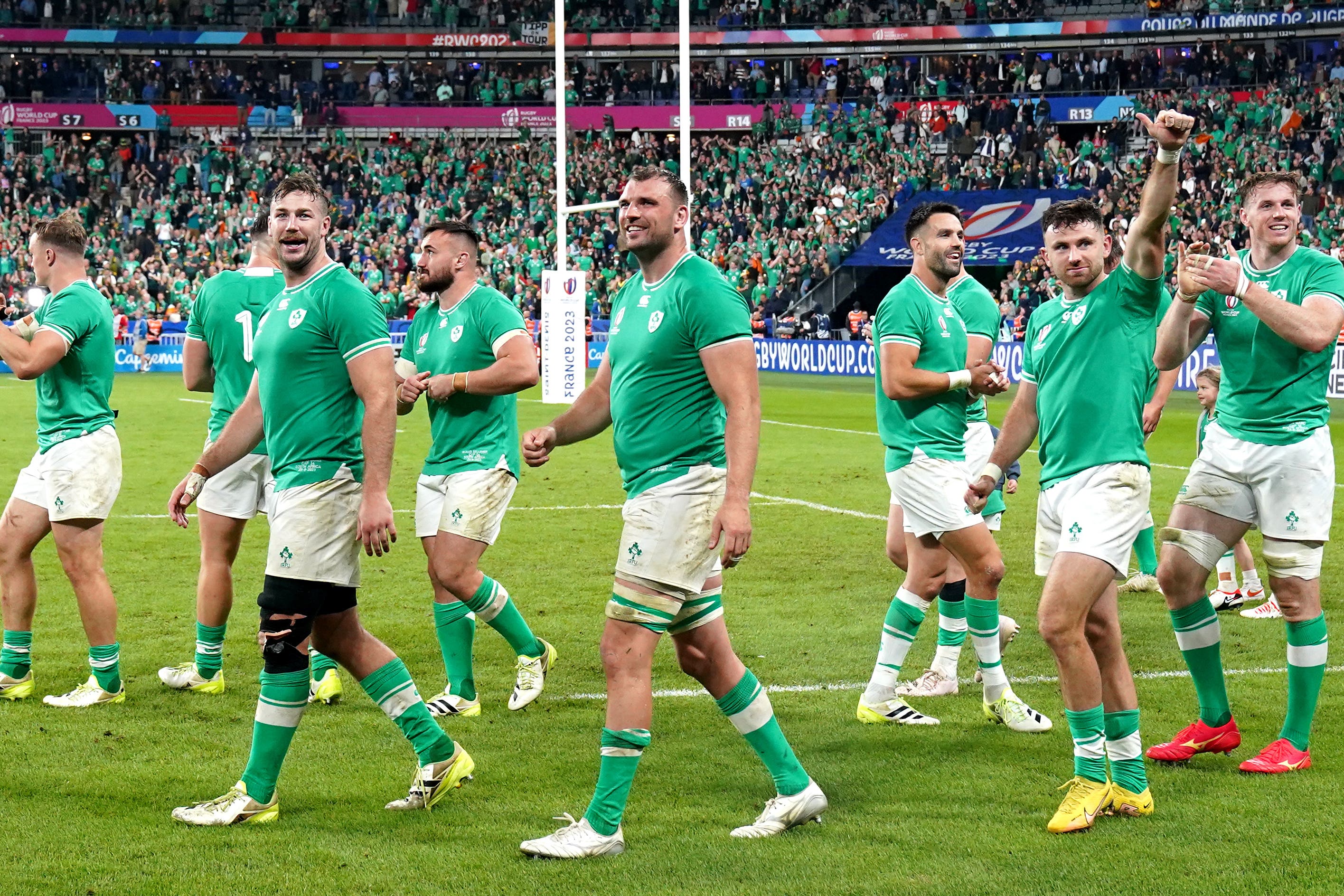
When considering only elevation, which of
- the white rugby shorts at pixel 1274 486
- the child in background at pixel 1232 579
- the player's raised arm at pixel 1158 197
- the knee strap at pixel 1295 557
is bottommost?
the child in background at pixel 1232 579

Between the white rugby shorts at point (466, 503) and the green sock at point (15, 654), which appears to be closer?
the white rugby shorts at point (466, 503)

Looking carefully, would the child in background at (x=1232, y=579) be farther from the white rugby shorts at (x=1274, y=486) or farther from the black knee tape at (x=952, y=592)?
the white rugby shorts at (x=1274, y=486)

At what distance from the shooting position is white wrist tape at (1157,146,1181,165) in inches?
209

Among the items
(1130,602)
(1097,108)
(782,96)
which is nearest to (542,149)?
(782,96)

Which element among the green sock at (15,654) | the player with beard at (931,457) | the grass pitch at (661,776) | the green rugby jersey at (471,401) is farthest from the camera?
the green sock at (15,654)

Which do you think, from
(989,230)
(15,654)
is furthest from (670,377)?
(989,230)

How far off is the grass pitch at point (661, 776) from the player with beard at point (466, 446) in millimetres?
381

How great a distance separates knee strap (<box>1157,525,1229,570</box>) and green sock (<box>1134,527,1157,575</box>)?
4.01m

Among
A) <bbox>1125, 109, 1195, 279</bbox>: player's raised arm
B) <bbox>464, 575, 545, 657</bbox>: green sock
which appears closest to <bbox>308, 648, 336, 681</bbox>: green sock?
<bbox>464, 575, 545, 657</bbox>: green sock

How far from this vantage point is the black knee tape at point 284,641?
18.5 feet

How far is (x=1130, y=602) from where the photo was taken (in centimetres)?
1020

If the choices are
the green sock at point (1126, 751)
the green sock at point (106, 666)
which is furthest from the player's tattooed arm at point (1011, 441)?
the green sock at point (106, 666)

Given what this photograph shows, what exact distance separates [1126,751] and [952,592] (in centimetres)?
215

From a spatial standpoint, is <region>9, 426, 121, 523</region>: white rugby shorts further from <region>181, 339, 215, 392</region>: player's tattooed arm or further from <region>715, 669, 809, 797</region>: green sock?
<region>715, 669, 809, 797</region>: green sock
